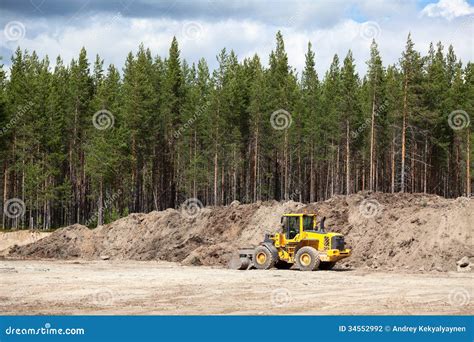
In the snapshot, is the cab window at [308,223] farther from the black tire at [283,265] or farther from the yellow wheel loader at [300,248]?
the black tire at [283,265]

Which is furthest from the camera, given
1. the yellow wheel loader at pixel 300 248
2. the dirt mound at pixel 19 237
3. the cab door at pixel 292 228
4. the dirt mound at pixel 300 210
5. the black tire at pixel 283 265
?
the dirt mound at pixel 19 237

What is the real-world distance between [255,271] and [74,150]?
46143 millimetres

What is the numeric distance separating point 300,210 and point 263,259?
936 cm

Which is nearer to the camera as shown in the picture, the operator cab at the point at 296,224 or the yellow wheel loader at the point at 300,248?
the yellow wheel loader at the point at 300,248

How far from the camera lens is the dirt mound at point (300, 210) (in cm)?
3062

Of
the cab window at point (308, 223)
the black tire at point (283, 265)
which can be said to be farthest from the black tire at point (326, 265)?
the cab window at point (308, 223)

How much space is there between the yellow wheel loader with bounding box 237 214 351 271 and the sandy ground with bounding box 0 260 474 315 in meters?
0.79

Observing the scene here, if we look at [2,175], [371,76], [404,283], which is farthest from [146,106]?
[404,283]

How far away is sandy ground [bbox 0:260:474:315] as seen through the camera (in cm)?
A: 1633

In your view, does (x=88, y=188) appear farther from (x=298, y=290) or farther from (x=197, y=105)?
(x=298, y=290)

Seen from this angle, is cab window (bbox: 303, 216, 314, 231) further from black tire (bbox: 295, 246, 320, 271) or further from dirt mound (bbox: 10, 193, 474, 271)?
dirt mound (bbox: 10, 193, 474, 271)

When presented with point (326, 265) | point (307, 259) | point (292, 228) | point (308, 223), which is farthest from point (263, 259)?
point (326, 265)

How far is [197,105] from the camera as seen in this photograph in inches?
2803

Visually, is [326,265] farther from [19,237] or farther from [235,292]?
[19,237]
